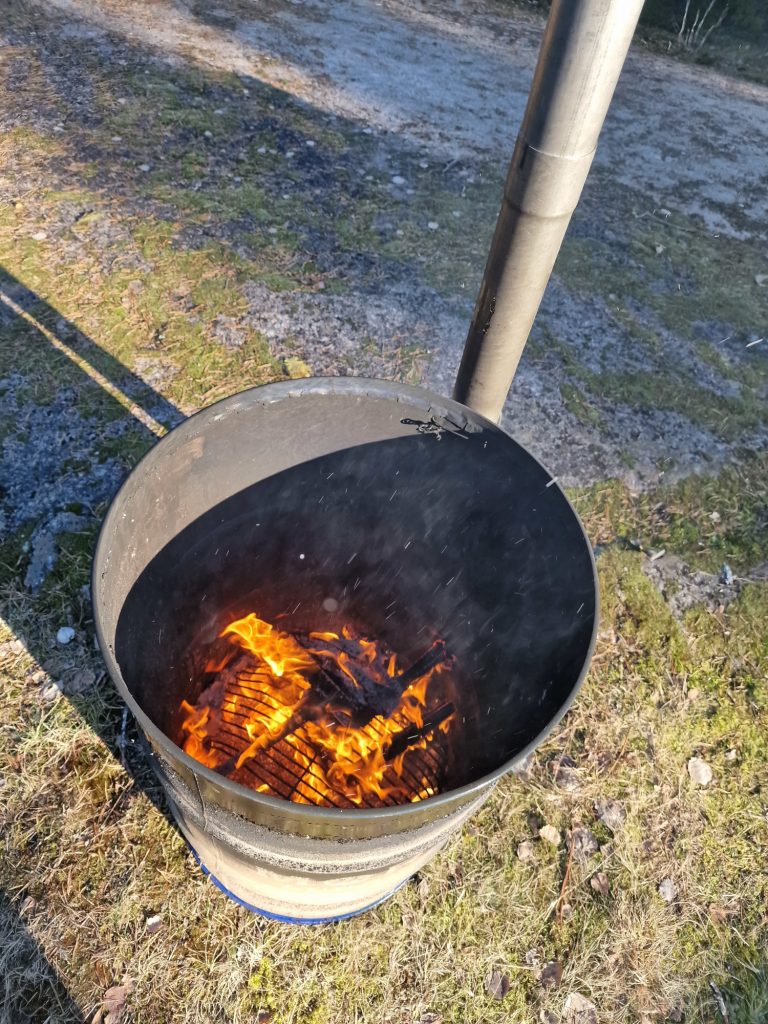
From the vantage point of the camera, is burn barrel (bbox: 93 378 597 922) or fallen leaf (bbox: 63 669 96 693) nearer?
burn barrel (bbox: 93 378 597 922)

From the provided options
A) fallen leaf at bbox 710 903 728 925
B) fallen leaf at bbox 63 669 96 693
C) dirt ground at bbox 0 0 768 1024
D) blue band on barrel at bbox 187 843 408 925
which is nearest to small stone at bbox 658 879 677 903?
dirt ground at bbox 0 0 768 1024

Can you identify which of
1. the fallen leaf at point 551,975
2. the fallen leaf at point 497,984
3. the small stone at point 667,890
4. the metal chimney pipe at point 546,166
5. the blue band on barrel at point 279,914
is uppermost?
the metal chimney pipe at point 546,166

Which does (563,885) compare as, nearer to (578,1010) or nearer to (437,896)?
(578,1010)

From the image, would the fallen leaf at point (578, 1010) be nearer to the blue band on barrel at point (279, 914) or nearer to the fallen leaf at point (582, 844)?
the fallen leaf at point (582, 844)

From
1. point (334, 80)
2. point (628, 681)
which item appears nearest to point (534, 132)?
point (628, 681)

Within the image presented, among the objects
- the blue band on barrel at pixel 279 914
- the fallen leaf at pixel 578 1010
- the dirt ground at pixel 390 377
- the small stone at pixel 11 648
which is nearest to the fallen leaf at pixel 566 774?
the dirt ground at pixel 390 377

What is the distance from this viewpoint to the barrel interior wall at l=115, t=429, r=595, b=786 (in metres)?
2.11

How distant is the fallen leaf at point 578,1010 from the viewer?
2.54m

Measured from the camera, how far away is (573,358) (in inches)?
193

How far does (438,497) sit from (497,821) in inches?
59.8

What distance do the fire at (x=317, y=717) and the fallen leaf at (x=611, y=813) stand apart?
973 millimetres

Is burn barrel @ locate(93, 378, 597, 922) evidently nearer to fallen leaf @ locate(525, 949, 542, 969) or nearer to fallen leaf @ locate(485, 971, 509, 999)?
fallen leaf @ locate(485, 971, 509, 999)

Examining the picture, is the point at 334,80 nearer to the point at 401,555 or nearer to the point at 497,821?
the point at 401,555

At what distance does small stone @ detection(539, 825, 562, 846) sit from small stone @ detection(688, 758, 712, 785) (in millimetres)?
762
